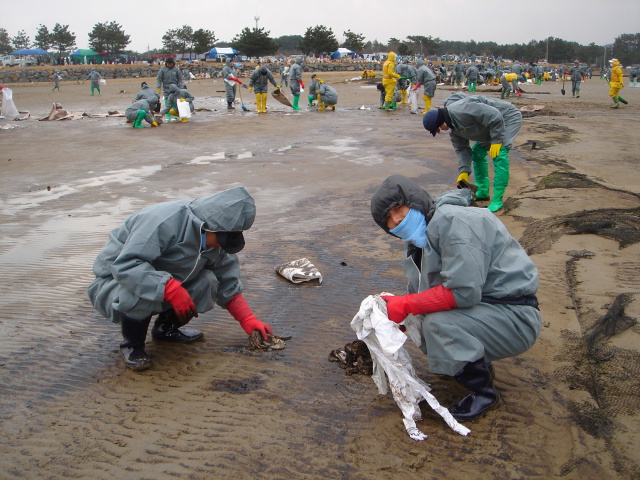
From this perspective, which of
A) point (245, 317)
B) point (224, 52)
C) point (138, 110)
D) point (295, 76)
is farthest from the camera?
point (224, 52)

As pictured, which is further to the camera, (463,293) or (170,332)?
(170,332)

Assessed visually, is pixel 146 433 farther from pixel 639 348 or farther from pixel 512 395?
pixel 639 348

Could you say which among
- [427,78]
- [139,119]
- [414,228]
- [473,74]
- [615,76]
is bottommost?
[414,228]

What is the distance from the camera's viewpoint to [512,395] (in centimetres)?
278

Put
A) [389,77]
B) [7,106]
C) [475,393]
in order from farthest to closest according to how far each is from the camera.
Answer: [389,77]
[7,106]
[475,393]

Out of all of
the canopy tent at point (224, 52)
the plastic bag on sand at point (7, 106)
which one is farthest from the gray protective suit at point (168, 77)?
the canopy tent at point (224, 52)

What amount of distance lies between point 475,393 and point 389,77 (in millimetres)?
17125

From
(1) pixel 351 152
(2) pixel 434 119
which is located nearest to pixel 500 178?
(2) pixel 434 119

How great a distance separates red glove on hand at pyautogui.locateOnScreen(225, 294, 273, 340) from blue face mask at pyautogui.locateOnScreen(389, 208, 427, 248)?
4.29ft

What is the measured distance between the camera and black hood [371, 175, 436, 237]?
251cm

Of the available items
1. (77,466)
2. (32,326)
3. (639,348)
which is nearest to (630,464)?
(639,348)

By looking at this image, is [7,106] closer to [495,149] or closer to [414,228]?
[495,149]

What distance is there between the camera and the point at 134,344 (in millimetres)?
3238

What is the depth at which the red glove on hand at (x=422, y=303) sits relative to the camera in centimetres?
246
